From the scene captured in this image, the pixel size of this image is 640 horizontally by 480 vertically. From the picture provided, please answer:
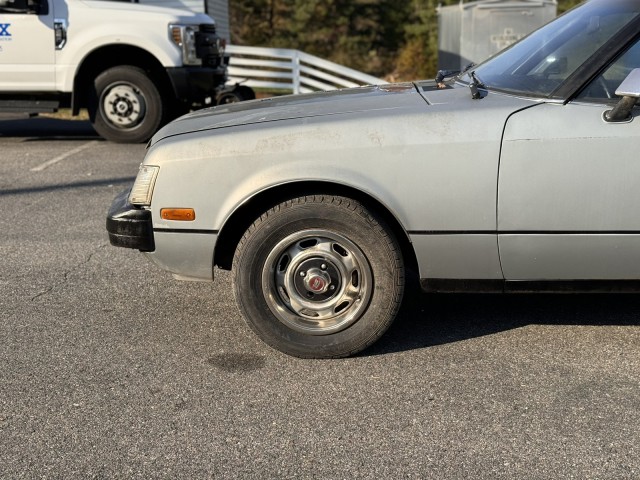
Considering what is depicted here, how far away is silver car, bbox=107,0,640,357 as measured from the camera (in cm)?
367

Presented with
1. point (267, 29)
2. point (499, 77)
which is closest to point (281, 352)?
point (499, 77)

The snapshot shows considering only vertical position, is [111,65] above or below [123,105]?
above

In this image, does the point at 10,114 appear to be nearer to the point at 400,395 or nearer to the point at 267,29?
the point at 400,395

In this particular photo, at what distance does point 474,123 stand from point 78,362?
7.00 feet

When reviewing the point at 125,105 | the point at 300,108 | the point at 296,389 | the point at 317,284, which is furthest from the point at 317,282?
the point at 125,105

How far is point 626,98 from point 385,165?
3.51 feet

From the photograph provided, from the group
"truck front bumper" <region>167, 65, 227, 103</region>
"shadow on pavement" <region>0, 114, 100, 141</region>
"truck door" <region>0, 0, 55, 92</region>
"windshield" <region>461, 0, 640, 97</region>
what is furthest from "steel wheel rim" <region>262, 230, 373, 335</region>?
"shadow on pavement" <region>0, 114, 100, 141</region>

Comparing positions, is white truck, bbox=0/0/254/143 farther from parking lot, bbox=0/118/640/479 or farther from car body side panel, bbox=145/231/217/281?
car body side panel, bbox=145/231/217/281

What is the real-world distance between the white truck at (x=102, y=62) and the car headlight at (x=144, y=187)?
20.8 feet

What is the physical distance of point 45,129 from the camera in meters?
12.1

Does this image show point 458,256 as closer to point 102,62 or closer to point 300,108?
point 300,108

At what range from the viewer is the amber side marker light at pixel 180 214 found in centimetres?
391

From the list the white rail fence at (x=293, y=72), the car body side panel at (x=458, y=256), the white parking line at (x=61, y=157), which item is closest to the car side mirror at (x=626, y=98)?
the car body side panel at (x=458, y=256)

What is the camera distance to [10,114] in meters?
10.5
